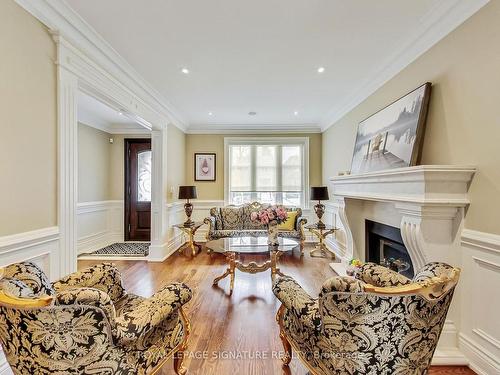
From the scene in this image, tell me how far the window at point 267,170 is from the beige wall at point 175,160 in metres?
0.99

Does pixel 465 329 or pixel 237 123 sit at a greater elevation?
pixel 237 123

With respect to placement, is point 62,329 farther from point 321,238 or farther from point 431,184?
point 321,238

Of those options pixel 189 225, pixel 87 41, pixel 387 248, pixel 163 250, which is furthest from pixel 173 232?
pixel 387 248

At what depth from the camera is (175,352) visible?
1.61 meters

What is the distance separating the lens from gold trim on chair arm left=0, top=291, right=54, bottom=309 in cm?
95

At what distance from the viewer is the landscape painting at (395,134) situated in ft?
7.37

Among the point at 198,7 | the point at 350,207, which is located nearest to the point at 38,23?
the point at 198,7

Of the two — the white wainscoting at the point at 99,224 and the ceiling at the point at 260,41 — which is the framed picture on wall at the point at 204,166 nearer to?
the white wainscoting at the point at 99,224

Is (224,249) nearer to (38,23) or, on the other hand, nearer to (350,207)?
(350,207)

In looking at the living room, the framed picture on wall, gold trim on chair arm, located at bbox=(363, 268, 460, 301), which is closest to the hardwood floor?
the living room

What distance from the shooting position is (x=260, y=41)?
2.47 metres

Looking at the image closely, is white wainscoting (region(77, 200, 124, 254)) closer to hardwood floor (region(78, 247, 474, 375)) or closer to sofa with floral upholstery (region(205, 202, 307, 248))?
hardwood floor (region(78, 247, 474, 375))

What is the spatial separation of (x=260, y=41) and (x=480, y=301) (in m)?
2.75

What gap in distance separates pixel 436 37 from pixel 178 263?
171 inches
